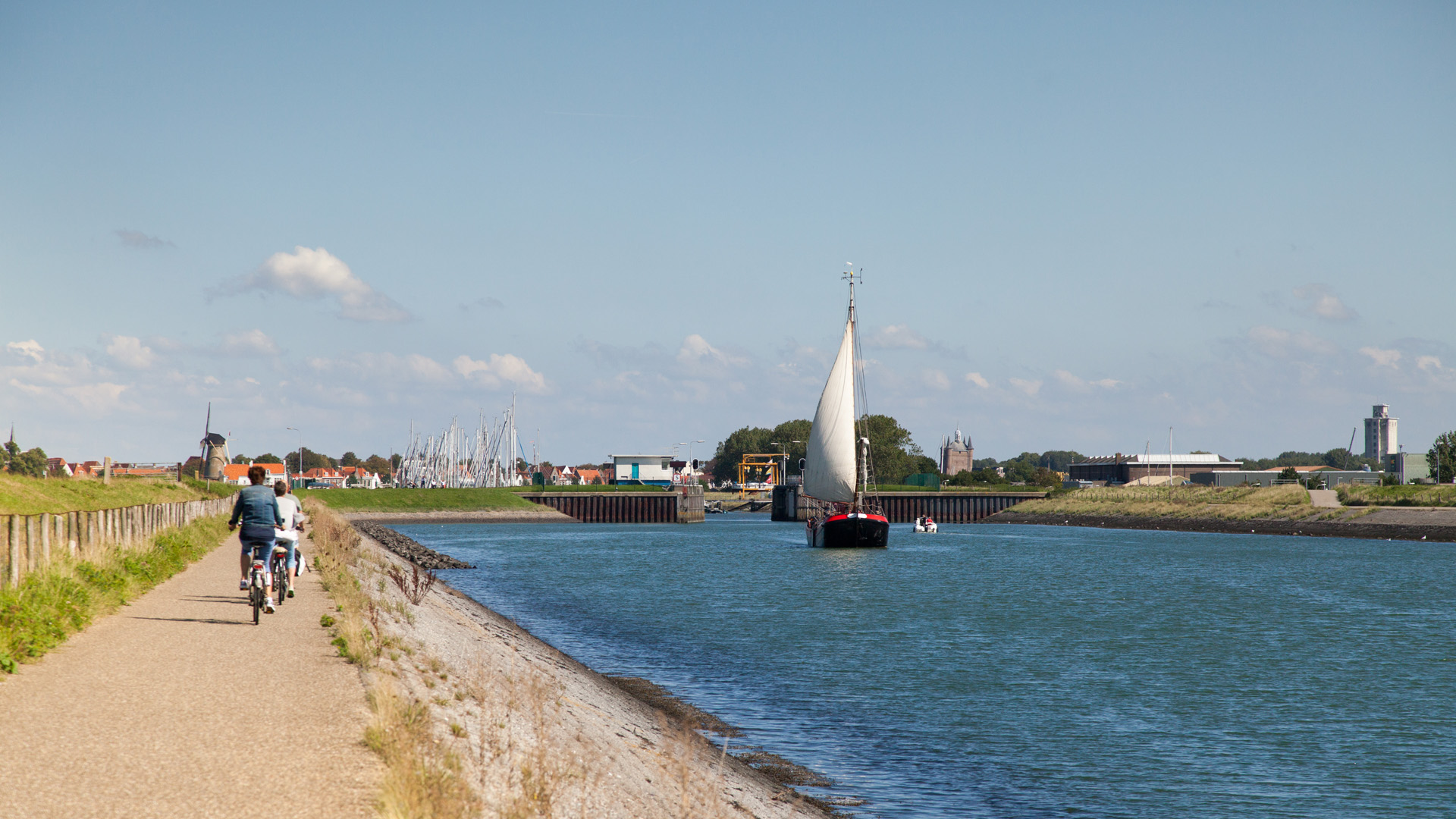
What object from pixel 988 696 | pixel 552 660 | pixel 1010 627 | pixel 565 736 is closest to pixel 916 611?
pixel 1010 627

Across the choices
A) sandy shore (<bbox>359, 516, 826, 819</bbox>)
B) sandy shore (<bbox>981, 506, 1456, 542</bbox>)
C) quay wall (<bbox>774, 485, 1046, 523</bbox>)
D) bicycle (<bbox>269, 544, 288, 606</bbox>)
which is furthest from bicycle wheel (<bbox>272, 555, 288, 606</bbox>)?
quay wall (<bbox>774, 485, 1046, 523</bbox>)

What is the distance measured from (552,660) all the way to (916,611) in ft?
69.0

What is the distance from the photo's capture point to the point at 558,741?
43.2 ft

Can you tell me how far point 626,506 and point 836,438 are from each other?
86.7 metres

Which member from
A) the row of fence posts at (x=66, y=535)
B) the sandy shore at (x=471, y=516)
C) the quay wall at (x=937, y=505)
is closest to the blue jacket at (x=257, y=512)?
the row of fence posts at (x=66, y=535)

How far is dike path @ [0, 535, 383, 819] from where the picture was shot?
8.34 m

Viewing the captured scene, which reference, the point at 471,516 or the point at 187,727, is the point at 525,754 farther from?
the point at 471,516

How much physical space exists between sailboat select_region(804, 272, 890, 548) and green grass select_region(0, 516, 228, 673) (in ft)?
177

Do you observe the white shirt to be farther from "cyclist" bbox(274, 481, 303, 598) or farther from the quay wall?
the quay wall

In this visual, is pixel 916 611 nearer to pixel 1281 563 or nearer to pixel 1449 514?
pixel 1281 563

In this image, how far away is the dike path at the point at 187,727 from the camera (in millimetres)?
8336

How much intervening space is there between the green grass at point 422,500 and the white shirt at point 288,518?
4425 inches

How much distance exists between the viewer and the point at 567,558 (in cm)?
7162

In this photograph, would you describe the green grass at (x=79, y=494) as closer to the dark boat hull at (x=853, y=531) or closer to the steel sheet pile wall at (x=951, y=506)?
the dark boat hull at (x=853, y=531)
